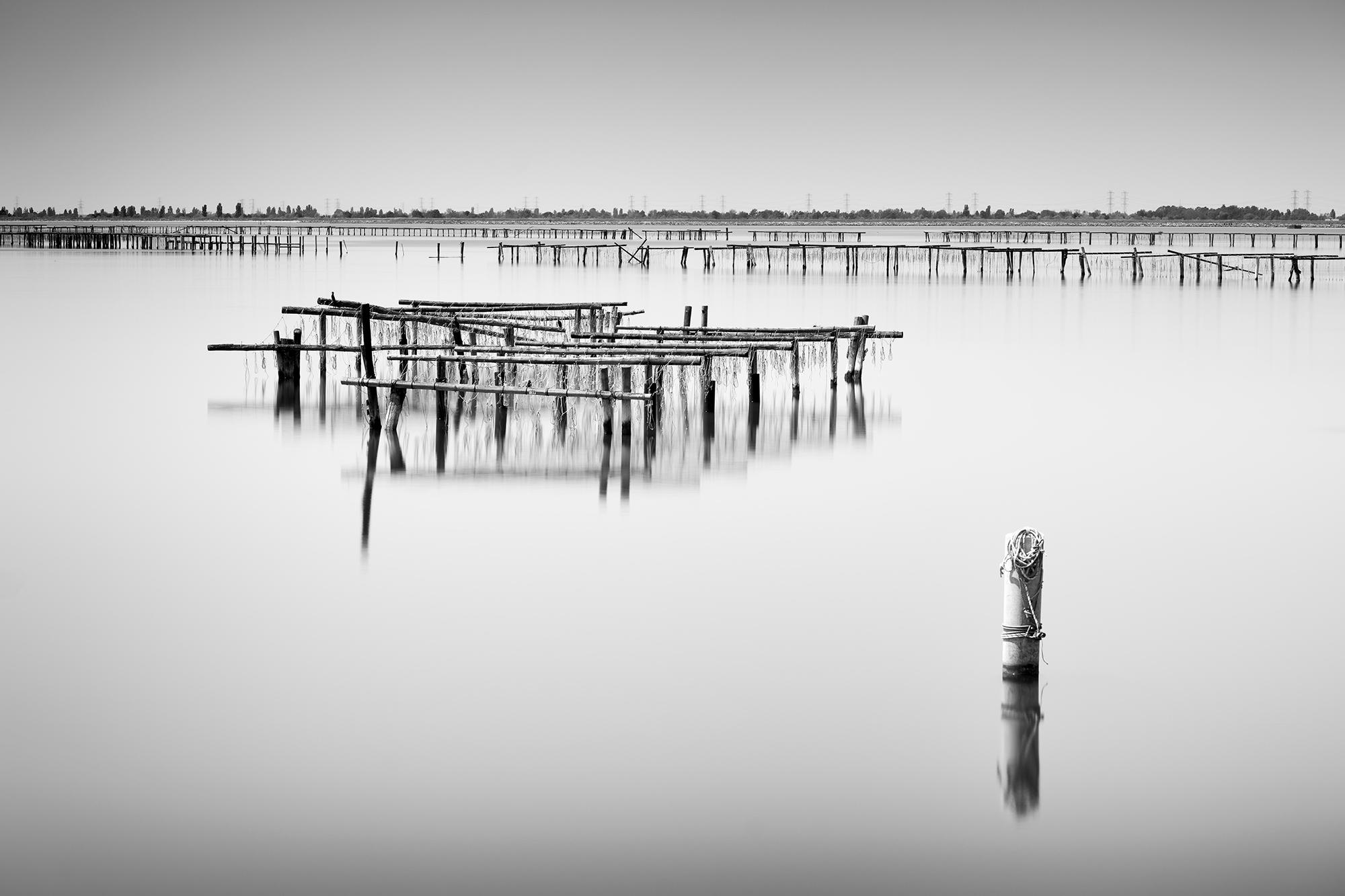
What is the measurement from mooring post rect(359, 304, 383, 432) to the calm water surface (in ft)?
1.46

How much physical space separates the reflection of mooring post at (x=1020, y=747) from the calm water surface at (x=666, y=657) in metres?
0.04

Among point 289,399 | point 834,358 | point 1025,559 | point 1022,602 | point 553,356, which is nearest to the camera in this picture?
point 1025,559

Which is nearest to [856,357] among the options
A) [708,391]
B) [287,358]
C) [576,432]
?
[708,391]

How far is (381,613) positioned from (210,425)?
36.3 feet

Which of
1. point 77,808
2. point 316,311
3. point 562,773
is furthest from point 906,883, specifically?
point 316,311

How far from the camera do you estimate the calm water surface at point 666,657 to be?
25.7 ft

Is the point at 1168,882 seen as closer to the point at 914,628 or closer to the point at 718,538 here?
the point at 914,628

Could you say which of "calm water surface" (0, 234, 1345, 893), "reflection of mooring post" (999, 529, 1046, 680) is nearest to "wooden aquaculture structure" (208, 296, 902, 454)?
"calm water surface" (0, 234, 1345, 893)

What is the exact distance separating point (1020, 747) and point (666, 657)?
8.98ft

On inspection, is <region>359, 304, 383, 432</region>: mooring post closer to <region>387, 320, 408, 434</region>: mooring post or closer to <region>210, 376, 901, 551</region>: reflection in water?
<region>387, 320, 408, 434</region>: mooring post

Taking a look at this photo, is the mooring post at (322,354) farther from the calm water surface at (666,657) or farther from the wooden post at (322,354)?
the calm water surface at (666,657)

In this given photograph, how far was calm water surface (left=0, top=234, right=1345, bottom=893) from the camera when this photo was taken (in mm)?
7848

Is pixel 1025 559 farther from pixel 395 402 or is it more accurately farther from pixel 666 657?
pixel 395 402

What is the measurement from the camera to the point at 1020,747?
910cm
